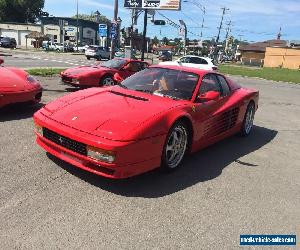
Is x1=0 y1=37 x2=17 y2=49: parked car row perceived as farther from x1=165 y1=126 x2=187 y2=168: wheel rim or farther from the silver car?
x1=165 y1=126 x2=187 y2=168: wheel rim

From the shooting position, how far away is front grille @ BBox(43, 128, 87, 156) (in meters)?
3.95

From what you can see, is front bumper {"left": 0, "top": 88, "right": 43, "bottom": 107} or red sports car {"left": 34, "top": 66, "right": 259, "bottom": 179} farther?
front bumper {"left": 0, "top": 88, "right": 43, "bottom": 107}

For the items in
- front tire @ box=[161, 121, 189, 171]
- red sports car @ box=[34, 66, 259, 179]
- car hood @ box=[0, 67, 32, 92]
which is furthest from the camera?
car hood @ box=[0, 67, 32, 92]

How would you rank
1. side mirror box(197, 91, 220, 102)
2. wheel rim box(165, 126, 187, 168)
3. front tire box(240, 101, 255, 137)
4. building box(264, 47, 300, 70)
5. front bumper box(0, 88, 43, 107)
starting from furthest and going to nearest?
building box(264, 47, 300, 70)
front tire box(240, 101, 255, 137)
front bumper box(0, 88, 43, 107)
side mirror box(197, 91, 220, 102)
wheel rim box(165, 126, 187, 168)

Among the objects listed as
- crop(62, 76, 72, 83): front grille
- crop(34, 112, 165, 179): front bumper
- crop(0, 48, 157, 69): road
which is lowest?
crop(0, 48, 157, 69): road

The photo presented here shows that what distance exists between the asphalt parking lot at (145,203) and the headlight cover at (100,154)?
0.39 m

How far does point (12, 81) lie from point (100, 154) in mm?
3649

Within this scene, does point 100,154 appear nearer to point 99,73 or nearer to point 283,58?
point 99,73

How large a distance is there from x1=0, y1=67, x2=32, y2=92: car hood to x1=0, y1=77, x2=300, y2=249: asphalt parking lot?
0.99 meters

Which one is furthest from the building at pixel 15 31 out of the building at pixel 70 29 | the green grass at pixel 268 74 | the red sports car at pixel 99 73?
the red sports car at pixel 99 73

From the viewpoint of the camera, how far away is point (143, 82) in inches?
219

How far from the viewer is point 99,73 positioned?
1130cm

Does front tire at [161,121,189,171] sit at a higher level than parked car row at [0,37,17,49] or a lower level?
higher

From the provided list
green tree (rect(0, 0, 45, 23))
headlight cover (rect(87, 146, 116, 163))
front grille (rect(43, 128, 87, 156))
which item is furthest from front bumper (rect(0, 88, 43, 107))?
green tree (rect(0, 0, 45, 23))
